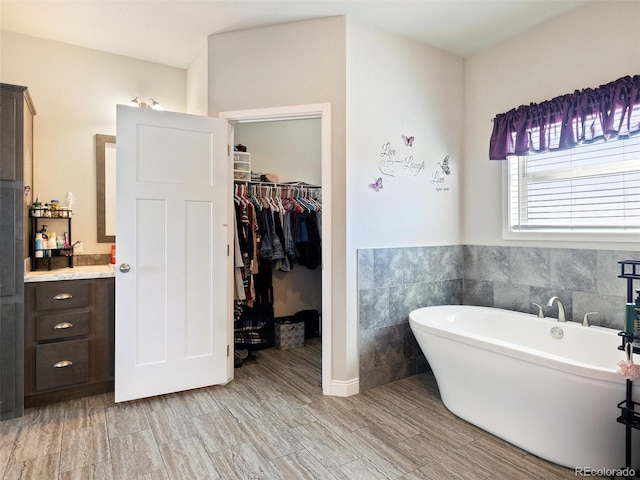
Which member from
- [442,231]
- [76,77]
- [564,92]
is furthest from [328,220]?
[76,77]

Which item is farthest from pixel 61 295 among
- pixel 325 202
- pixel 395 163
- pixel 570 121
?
pixel 570 121

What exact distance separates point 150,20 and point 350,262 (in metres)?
2.34

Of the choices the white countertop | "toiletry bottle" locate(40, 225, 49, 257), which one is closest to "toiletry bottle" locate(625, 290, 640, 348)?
the white countertop

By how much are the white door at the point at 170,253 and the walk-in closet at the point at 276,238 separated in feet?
1.73

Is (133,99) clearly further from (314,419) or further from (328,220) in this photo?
(314,419)

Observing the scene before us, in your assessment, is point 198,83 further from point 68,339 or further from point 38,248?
point 68,339

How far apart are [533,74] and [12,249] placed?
3903mm

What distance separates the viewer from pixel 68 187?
3.19 meters

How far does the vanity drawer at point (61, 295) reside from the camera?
2574 mm

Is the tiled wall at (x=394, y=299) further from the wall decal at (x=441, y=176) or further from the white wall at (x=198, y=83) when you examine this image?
the white wall at (x=198, y=83)

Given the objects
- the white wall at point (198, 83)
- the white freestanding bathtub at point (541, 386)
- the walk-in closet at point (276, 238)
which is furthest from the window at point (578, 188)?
the white wall at point (198, 83)

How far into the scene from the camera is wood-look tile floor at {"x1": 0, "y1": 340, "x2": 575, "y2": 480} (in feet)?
6.21

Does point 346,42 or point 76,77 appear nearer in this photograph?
point 346,42

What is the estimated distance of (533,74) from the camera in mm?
2912
